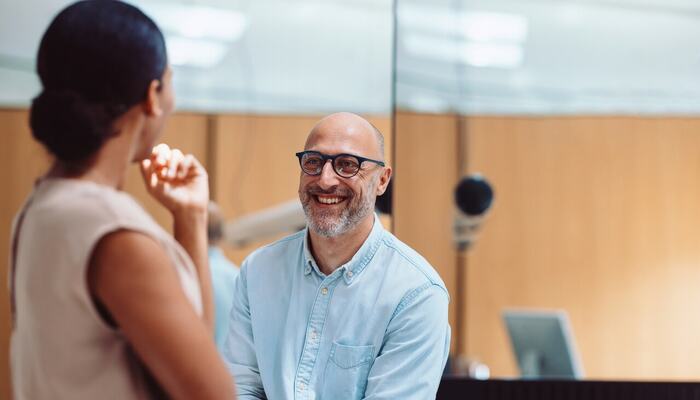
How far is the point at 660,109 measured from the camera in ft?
14.1

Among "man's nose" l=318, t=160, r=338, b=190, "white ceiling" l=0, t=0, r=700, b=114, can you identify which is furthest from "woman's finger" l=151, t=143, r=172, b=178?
"white ceiling" l=0, t=0, r=700, b=114

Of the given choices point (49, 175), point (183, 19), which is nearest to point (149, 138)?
point (49, 175)

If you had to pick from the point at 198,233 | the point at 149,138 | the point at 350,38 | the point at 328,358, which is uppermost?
the point at 350,38

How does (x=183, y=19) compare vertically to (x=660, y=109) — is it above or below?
above

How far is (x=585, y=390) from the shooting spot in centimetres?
271

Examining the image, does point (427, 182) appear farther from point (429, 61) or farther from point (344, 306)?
point (344, 306)

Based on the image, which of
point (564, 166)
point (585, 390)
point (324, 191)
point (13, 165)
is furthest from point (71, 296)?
point (564, 166)

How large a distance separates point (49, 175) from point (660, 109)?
3.77 metres

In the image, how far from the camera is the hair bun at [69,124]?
93cm

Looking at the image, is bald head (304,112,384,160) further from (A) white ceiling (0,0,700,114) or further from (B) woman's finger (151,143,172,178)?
(A) white ceiling (0,0,700,114)

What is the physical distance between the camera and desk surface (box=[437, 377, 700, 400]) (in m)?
2.69

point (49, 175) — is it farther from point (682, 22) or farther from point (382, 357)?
point (682, 22)

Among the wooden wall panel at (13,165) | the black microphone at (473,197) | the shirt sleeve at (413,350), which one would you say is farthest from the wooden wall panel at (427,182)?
the shirt sleeve at (413,350)

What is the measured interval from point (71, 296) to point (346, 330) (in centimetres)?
72
